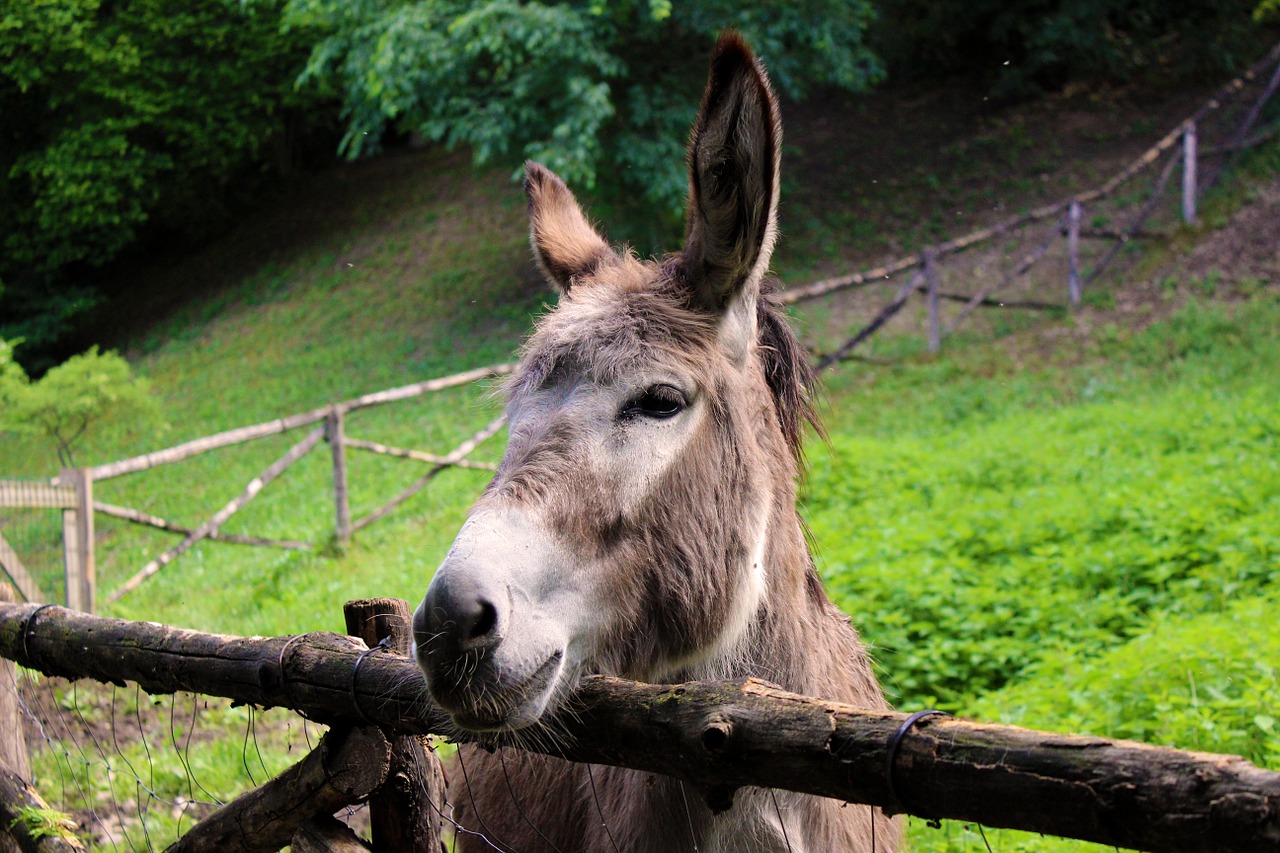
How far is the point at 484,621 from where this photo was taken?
1.77 m

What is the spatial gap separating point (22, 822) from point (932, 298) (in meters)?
13.1

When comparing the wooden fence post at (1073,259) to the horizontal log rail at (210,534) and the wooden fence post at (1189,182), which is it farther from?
the horizontal log rail at (210,534)

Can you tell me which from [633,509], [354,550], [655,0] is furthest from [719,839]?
[655,0]

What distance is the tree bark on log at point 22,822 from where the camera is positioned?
126 inches

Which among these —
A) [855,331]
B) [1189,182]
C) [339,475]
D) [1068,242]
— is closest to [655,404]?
[339,475]

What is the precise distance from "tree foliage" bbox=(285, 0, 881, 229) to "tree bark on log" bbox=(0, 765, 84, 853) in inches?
444

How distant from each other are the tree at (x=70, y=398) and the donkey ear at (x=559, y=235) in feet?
38.7

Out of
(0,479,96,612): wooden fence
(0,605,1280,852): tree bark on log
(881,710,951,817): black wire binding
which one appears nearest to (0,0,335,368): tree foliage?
(0,479,96,612): wooden fence

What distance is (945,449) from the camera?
9984 mm

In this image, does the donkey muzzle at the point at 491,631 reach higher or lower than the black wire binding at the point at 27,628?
higher

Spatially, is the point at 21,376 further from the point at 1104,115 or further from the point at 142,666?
the point at 1104,115

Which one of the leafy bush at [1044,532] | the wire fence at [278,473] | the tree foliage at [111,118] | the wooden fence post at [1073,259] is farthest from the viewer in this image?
the tree foliage at [111,118]

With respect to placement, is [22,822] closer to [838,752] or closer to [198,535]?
[838,752]

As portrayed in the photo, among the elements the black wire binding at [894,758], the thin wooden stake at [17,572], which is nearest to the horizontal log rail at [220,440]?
the thin wooden stake at [17,572]
